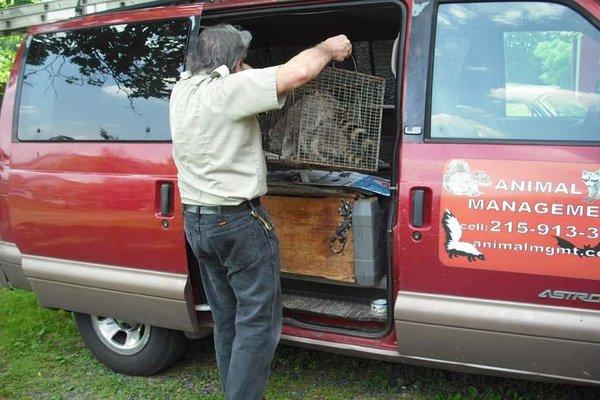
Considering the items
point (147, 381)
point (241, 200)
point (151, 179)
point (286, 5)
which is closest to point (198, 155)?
point (241, 200)

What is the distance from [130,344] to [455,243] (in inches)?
82.9

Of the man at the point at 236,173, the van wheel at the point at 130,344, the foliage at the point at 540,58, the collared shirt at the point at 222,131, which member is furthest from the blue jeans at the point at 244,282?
the foliage at the point at 540,58

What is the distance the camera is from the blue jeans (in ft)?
8.07

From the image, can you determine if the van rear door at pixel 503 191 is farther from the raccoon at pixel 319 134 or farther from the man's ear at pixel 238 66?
the man's ear at pixel 238 66

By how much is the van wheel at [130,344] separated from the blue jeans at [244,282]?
82cm

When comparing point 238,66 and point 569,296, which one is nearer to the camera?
point 569,296

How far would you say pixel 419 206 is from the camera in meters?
2.46

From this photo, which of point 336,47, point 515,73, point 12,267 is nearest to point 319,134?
point 336,47

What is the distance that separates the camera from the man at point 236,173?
90.4 inches

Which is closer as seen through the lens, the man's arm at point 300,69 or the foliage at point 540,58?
the man's arm at point 300,69

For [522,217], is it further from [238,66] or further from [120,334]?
[120,334]

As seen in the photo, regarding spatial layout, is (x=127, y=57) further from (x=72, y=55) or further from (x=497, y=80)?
(x=497, y=80)

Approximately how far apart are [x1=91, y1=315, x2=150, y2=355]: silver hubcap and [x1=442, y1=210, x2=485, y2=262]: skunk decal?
6.34ft

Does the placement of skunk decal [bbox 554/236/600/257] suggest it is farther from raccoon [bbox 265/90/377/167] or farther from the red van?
raccoon [bbox 265/90/377/167]
